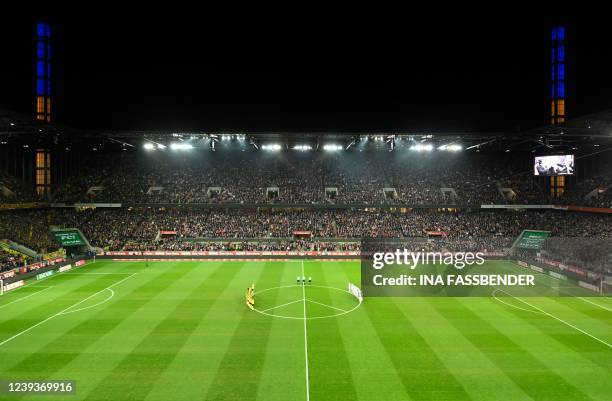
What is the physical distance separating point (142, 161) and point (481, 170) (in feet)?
168

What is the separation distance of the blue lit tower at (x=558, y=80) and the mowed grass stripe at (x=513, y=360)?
46128mm

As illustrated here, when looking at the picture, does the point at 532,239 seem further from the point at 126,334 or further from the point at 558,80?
the point at 126,334

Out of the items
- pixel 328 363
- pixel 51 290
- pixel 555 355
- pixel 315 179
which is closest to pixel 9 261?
pixel 51 290

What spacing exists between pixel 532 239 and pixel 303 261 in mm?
24006

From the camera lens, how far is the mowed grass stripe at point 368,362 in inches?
502

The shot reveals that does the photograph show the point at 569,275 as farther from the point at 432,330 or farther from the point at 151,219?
the point at 151,219

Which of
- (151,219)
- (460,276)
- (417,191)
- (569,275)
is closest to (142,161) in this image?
(151,219)

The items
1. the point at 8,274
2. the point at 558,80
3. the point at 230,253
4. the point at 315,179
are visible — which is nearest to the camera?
the point at 8,274

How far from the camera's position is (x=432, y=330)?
732 inches

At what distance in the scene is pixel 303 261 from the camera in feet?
130

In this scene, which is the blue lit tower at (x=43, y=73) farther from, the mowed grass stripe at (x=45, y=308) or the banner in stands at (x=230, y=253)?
the mowed grass stripe at (x=45, y=308)

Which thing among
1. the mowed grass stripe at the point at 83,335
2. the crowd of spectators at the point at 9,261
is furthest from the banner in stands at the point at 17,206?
the mowed grass stripe at the point at 83,335

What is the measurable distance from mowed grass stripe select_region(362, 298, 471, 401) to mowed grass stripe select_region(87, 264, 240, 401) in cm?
891

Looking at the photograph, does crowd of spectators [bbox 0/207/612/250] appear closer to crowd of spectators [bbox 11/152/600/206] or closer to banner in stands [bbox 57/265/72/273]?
crowd of spectators [bbox 11/152/600/206]
